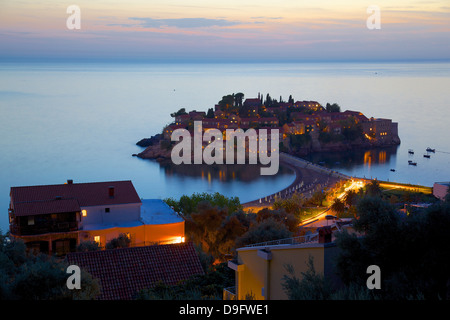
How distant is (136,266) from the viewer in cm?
594

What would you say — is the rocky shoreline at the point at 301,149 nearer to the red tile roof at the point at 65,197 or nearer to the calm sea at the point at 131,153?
the calm sea at the point at 131,153

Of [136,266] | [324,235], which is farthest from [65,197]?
[324,235]

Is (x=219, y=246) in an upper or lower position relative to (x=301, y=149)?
upper

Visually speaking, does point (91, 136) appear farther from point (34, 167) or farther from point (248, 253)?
point (248, 253)

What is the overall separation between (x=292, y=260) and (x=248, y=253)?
652 mm

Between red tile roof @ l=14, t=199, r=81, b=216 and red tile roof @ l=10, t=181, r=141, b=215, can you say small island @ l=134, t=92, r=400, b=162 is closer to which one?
red tile roof @ l=10, t=181, r=141, b=215

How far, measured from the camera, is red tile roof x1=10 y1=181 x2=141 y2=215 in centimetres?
979

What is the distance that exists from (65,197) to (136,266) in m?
5.42

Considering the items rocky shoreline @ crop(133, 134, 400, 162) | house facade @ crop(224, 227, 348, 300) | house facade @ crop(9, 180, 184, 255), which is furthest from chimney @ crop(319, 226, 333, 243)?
rocky shoreline @ crop(133, 134, 400, 162)

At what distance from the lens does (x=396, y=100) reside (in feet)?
243

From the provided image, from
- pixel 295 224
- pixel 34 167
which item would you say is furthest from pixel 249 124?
pixel 295 224

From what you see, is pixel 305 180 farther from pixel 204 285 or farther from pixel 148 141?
pixel 204 285

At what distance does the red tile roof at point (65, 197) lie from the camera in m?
9.79

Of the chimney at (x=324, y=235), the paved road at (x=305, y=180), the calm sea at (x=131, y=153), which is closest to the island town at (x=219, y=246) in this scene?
the chimney at (x=324, y=235)
